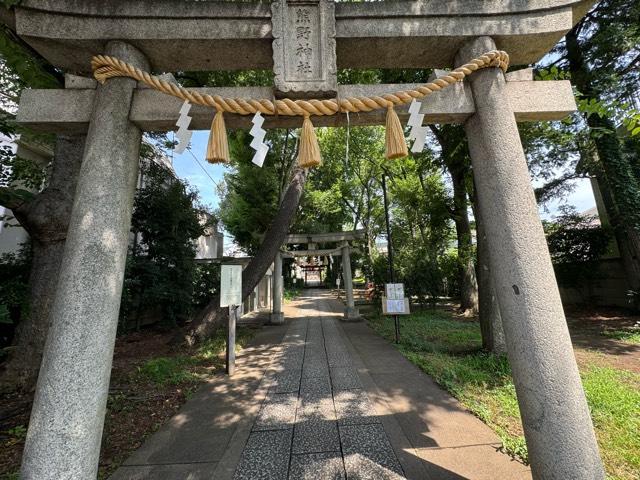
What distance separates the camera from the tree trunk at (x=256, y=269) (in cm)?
697

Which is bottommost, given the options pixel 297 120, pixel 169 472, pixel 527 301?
pixel 169 472

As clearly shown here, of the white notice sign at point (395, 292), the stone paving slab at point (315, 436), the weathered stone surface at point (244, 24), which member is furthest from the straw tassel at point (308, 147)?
the white notice sign at point (395, 292)

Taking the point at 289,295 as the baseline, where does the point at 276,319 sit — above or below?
below

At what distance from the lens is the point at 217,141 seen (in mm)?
2068

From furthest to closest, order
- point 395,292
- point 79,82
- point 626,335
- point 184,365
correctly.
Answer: point 395,292 < point 626,335 < point 184,365 < point 79,82

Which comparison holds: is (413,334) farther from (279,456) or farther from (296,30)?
(296,30)

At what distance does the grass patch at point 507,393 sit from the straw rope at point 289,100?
314 cm

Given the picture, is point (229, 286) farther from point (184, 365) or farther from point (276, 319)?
point (276, 319)

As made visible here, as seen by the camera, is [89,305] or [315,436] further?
[315,436]

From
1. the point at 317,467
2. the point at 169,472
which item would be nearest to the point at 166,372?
the point at 169,472

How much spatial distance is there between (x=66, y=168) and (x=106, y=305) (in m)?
4.04

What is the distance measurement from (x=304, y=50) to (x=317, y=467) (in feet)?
11.1

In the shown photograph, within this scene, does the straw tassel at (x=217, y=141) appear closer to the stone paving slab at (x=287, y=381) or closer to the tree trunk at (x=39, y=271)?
the stone paving slab at (x=287, y=381)

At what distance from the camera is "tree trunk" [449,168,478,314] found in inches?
399
